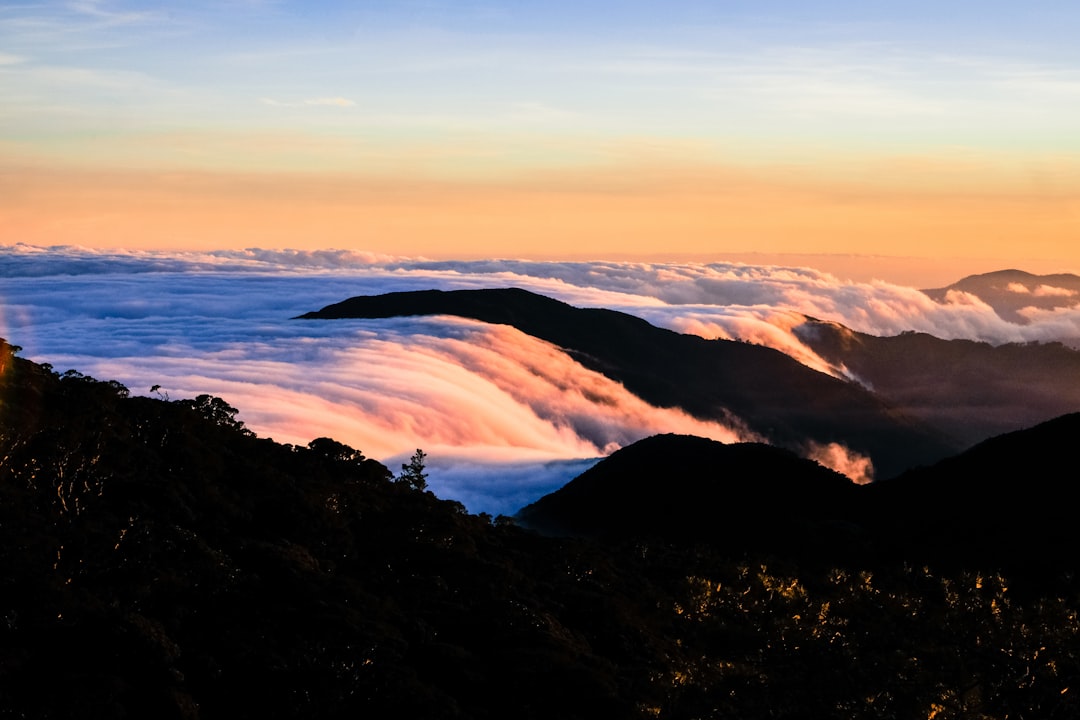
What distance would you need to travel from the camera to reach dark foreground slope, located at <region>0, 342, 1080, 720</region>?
29328mm

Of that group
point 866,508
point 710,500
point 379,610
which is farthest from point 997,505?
point 379,610

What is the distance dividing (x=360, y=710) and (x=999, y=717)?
54.8 feet

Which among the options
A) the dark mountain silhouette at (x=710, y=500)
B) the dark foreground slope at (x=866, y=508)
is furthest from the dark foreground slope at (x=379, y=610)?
the dark mountain silhouette at (x=710, y=500)

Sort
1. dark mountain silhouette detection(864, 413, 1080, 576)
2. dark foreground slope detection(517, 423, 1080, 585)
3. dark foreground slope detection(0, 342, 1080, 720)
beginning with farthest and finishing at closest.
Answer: dark foreground slope detection(517, 423, 1080, 585)
dark mountain silhouette detection(864, 413, 1080, 576)
dark foreground slope detection(0, 342, 1080, 720)

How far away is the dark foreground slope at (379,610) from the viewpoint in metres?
29.3

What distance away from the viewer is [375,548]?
40219 millimetres

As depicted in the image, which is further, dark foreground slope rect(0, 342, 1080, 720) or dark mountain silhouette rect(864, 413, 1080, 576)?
dark mountain silhouette rect(864, 413, 1080, 576)

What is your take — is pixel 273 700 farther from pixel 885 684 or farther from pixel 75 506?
pixel 885 684

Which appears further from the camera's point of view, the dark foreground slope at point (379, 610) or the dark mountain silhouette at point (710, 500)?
the dark mountain silhouette at point (710, 500)

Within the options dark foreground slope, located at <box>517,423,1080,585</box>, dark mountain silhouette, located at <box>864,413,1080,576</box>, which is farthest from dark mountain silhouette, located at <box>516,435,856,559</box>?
dark mountain silhouette, located at <box>864,413,1080,576</box>

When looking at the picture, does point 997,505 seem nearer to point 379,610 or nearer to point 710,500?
point 710,500

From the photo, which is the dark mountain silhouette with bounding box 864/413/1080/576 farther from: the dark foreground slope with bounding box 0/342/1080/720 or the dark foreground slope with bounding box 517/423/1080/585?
the dark foreground slope with bounding box 0/342/1080/720

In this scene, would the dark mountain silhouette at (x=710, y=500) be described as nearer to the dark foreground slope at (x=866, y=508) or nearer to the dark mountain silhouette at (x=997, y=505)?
the dark foreground slope at (x=866, y=508)

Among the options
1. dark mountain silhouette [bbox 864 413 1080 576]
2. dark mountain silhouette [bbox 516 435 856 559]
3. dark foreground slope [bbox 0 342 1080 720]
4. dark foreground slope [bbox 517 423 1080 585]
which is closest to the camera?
dark foreground slope [bbox 0 342 1080 720]
